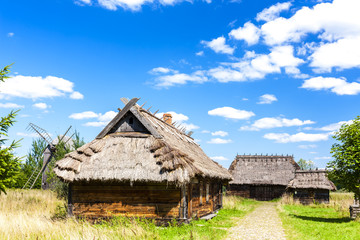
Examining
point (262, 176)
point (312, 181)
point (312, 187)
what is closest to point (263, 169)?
point (262, 176)

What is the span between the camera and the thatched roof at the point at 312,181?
29.1 metres

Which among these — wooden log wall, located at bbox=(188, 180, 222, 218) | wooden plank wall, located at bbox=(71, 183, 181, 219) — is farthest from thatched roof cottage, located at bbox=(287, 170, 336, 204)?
wooden plank wall, located at bbox=(71, 183, 181, 219)

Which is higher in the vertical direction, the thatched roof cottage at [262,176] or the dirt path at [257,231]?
the thatched roof cottage at [262,176]

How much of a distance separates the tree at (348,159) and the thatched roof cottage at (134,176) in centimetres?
659

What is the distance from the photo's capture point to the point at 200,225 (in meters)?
13.5

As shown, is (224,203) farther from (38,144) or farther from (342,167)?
(38,144)

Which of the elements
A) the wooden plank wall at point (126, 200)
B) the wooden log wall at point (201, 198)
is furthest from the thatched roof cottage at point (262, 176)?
the wooden plank wall at point (126, 200)

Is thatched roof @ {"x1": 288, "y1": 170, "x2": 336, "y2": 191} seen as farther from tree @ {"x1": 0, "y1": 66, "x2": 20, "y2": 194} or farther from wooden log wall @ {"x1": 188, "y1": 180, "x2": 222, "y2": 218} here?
tree @ {"x1": 0, "y1": 66, "x2": 20, "y2": 194}

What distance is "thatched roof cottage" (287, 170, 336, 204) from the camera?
95.5ft

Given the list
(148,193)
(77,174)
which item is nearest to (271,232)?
(148,193)

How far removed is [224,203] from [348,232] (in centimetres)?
1188

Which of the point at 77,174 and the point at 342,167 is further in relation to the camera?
the point at 342,167

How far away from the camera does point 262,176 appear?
34.8 m

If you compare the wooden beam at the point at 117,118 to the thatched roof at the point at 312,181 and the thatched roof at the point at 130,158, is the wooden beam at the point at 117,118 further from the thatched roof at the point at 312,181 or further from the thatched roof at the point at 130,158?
the thatched roof at the point at 312,181
